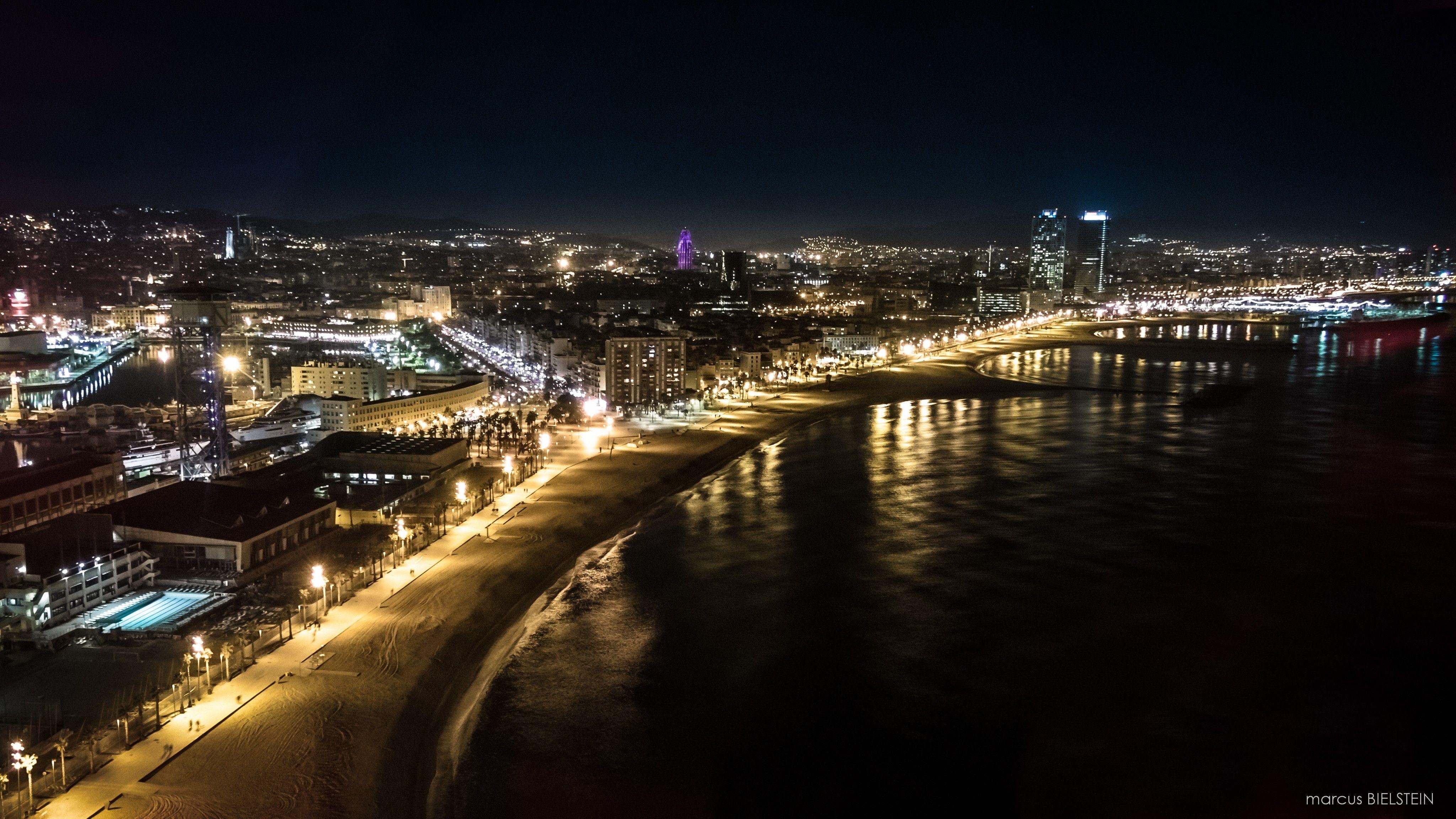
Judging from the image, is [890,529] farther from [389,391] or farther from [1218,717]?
[389,391]

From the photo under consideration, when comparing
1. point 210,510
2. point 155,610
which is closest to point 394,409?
point 210,510

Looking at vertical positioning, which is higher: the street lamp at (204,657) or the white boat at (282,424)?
the white boat at (282,424)

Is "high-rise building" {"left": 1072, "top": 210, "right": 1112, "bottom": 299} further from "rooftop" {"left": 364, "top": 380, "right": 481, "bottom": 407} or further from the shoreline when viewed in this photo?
"rooftop" {"left": 364, "top": 380, "right": 481, "bottom": 407}

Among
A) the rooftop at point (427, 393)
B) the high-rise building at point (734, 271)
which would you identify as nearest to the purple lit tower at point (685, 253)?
the high-rise building at point (734, 271)

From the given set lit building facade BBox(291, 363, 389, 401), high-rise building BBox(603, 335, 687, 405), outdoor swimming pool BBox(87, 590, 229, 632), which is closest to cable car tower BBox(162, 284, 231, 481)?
outdoor swimming pool BBox(87, 590, 229, 632)

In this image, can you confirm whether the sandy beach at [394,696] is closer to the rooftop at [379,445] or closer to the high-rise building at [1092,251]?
the rooftop at [379,445]

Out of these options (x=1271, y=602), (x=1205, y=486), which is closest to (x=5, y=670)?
(x=1271, y=602)
